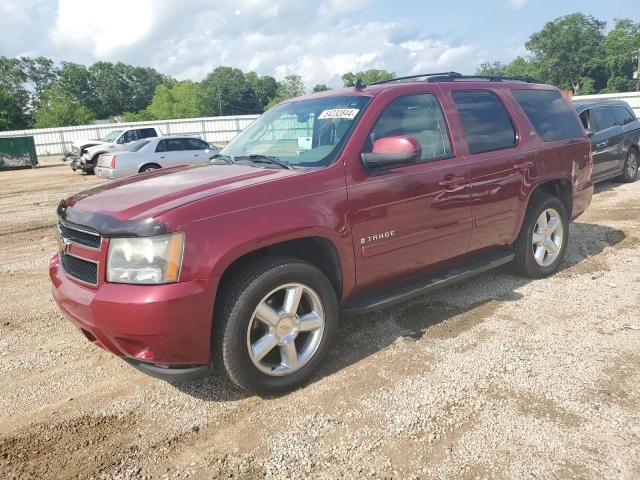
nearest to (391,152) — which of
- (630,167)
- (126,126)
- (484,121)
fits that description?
(484,121)

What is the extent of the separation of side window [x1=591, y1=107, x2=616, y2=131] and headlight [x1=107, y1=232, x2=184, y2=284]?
945 centimetres

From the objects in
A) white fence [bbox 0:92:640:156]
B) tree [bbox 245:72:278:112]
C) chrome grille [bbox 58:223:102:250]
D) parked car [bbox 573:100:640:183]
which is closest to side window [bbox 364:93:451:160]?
chrome grille [bbox 58:223:102:250]

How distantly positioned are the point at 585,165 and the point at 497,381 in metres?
3.16

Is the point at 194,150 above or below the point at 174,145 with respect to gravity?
below

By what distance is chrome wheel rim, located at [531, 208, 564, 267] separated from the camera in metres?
4.80

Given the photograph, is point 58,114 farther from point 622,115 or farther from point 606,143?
point 606,143

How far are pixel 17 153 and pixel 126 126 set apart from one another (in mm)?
11349

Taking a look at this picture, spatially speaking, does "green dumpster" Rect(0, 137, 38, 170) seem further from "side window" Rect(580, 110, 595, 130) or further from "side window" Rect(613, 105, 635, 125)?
"side window" Rect(613, 105, 635, 125)

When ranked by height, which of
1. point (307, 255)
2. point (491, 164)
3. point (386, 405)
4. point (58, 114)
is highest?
point (58, 114)

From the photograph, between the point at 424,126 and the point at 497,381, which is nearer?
the point at 497,381

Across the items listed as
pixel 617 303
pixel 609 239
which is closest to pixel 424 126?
pixel 617 303

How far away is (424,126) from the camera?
3.83m

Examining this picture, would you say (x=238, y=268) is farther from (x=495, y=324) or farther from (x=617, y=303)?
(x=617, y=303)

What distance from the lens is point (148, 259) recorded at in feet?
8.48
